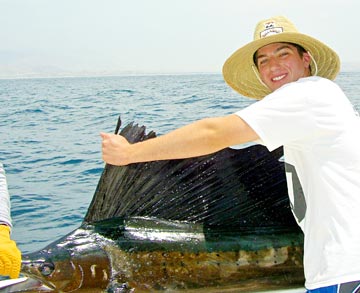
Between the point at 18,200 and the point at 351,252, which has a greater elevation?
the point at 351,252

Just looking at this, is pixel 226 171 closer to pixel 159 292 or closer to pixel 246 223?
pixel 246 223

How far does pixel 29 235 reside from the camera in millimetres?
4328

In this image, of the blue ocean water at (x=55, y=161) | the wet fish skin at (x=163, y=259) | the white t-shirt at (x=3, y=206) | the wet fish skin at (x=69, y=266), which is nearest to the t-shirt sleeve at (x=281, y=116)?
the wet fish skin at (x=163, y=259)

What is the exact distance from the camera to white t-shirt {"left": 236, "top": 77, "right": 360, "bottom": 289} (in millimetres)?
1683

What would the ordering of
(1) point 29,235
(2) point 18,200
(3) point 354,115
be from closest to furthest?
(3) point 354,115 < (1) point 29,235 < (2) point 18,200

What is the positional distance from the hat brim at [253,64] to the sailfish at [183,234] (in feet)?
1.19

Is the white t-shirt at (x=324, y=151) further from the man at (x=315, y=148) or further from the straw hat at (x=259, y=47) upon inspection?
the straw hat at (x=259, y=47)

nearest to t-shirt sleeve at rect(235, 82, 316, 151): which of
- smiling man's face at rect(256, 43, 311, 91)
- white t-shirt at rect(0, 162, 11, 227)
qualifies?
smiling man's face at rect(256, 43, 311, 91)

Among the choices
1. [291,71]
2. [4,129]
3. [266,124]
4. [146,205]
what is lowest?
[4,129]

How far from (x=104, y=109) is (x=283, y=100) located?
14.1 meters

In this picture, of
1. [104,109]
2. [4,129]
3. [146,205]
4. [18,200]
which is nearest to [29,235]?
[18,200]

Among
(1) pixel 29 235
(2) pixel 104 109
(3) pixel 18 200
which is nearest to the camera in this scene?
(1) pixel 29 235

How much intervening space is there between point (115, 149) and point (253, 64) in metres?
0.81

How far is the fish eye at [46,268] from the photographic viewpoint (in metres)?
2.14
